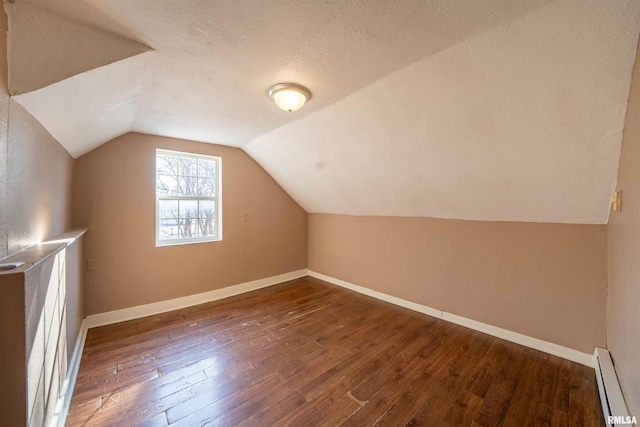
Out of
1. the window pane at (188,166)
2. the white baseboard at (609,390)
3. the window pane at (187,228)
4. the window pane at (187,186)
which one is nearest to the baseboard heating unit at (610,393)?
the white baseboard at (609,390)

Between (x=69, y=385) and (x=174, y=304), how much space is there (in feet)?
4.61

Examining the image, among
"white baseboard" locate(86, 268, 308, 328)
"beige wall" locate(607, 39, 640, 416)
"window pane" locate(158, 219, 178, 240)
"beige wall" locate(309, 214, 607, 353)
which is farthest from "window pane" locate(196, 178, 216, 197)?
"beige wall" locate(607, 39, 640, 416)

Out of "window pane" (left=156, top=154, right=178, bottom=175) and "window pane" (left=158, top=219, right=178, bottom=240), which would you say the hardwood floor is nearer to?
"window pane" (left=158, top=219, right=178, bottom=240)

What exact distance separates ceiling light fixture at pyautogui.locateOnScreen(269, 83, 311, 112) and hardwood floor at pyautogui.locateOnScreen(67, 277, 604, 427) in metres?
2.09

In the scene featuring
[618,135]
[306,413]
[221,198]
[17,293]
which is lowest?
[306,413]

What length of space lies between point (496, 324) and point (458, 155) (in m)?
1.81

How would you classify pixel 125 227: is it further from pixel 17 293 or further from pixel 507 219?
pixel 507 219

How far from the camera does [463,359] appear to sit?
2.17m

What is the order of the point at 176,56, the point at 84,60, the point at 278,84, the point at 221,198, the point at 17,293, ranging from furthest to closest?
1. the point at 221,198
2. the point at 278,84
3. the point at 176,56
4. the point at 84,60
5. the point at 17,293

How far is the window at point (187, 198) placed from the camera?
10.4ft

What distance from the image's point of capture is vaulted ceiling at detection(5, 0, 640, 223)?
114 centimetres

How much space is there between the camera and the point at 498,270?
2.59 m

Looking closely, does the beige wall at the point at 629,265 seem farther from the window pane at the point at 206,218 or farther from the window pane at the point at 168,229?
the window pane at the point at 168,229

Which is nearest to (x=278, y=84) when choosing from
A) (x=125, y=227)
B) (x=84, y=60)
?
(x=84, y=60)
